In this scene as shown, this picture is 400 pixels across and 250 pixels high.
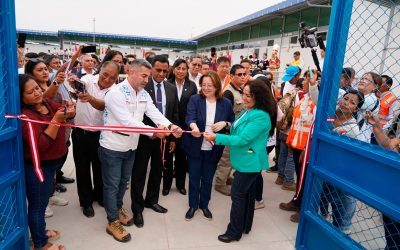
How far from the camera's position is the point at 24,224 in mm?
2121

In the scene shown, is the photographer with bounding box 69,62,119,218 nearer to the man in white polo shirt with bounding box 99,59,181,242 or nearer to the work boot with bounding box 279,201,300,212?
the man in white polo shirt with bounding box 99,59,181,242

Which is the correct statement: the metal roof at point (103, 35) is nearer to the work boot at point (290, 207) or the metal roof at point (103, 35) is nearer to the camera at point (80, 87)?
the camera at point (80, 87)

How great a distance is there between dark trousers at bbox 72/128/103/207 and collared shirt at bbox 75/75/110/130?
4.6 inches

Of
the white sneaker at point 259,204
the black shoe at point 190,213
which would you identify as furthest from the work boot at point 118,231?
the white sneaker at point 259,204

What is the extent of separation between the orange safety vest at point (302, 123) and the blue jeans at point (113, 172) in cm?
184

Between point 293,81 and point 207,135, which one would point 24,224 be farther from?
point 293,81

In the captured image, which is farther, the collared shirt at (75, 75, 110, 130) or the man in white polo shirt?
the collared shirt at (75, 75, 110, 130)

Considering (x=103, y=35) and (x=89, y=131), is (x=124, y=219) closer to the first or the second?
(x=89, y=131)

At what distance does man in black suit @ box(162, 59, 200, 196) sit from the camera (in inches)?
137

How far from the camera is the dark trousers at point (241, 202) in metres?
2.56

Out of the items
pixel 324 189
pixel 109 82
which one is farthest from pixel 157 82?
pixel 324 189

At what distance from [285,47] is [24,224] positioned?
12224mm

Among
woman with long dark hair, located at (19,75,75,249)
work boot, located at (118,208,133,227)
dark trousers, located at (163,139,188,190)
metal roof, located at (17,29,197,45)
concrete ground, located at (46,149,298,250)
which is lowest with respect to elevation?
concrete ground, located at (46,149,298,250)

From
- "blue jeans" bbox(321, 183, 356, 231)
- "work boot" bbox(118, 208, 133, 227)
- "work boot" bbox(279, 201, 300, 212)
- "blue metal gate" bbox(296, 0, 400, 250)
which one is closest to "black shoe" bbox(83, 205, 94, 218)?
"work boot" bbox(118, 208, 133, 227)
